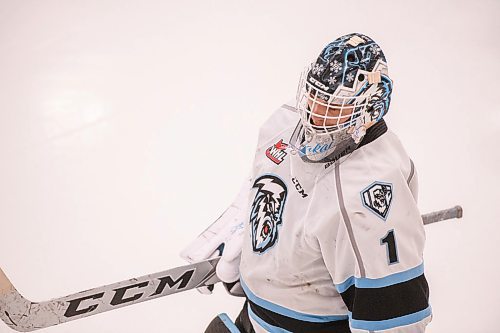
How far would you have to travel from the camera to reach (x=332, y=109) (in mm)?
1386

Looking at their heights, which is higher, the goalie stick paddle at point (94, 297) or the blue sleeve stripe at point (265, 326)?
the goalie stick paddle at point (94, 297)

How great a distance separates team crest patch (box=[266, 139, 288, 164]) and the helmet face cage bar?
18cm

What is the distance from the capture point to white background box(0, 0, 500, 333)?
247 cm

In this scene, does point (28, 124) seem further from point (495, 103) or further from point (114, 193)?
Result: point (495, 103)

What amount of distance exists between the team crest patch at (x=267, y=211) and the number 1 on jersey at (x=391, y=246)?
23cm

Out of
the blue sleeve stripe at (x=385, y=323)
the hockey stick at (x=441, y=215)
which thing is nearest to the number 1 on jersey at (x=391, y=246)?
the blue sleeve stripe at (x=385, y=323)

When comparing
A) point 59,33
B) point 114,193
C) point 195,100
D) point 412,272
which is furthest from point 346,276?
point 59,33

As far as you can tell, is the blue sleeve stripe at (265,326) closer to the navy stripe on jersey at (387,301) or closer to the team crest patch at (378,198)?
the navy stripe on jersey at (387,301)

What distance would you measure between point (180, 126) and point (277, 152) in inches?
62.2

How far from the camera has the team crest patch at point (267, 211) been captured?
1496 millimetres

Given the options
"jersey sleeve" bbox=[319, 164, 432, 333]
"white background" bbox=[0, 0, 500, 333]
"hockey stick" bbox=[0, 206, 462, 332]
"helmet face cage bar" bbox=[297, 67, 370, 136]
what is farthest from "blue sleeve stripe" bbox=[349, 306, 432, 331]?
"white background" bbox=[0, 0, 500, 333]

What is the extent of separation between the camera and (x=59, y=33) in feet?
11.9

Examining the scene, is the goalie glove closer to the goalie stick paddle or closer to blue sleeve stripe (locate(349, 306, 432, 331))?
the goalie stick paddle

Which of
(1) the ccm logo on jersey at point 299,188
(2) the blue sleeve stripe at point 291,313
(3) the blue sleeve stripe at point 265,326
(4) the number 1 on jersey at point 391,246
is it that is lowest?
(3) the blue sleeve stripe at point 265,326
